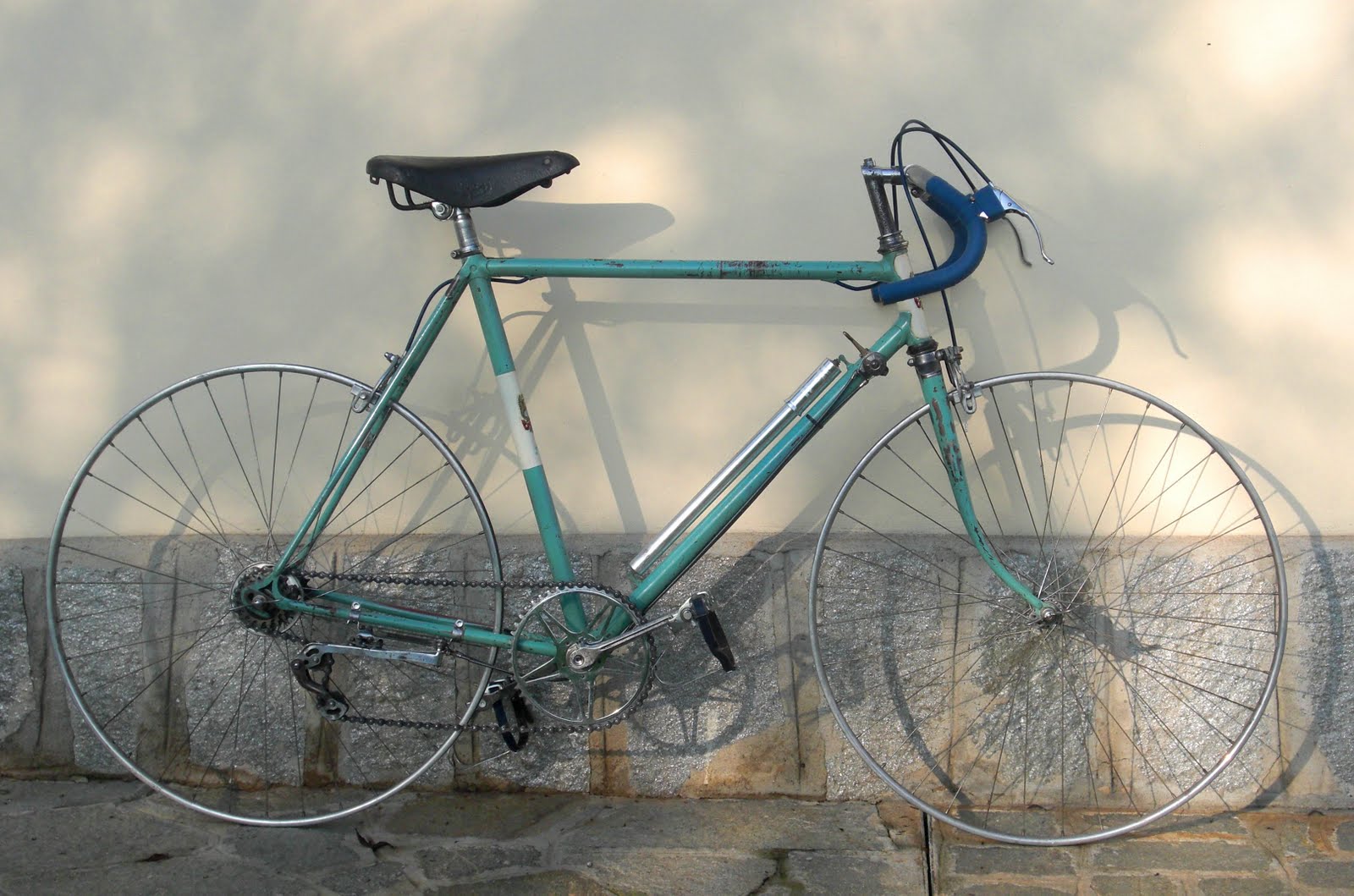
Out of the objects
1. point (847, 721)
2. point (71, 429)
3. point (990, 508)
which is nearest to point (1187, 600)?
point (990, 508)

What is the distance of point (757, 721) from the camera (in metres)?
2.95

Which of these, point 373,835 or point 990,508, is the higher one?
point 990,508

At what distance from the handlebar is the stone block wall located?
2.35ft

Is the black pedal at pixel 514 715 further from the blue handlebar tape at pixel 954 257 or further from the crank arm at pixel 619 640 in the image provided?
the blue handlebar tape at pixel 954 257

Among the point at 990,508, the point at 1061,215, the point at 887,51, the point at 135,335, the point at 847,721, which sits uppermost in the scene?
the point at 887,51

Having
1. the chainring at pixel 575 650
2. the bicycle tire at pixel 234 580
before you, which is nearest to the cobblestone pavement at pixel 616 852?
the bicycle tire at pixel 234 580

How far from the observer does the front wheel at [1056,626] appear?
9.45 ft

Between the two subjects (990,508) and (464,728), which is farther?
(990,508)

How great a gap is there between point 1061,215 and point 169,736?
2.67m

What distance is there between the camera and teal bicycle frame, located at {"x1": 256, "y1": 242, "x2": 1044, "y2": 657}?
2604mm

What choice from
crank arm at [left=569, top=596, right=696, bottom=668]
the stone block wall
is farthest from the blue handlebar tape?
crank arm at [left=569, top=596, right=696, bottom=668]

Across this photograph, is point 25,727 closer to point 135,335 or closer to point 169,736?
point 169,736

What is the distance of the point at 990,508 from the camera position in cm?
293

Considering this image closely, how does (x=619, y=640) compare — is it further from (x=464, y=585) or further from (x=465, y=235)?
(x=465, y=235)
